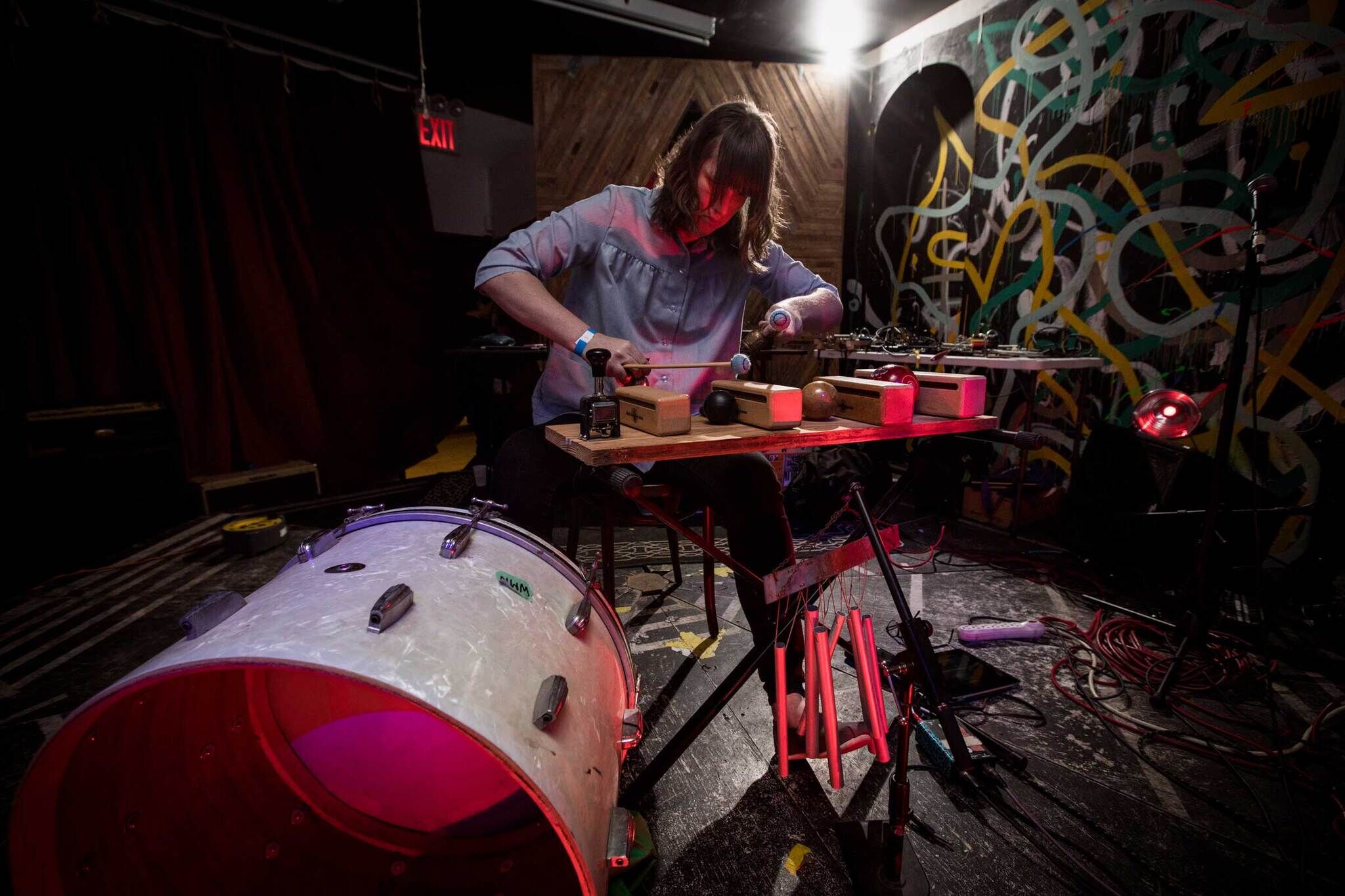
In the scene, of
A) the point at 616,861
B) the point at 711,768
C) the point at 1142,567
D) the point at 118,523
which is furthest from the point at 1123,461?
the point at 118,523

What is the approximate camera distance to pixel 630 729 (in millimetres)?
1156

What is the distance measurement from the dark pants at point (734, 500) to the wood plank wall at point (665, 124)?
13.1 feet

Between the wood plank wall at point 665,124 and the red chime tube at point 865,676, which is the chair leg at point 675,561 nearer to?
the red chime tube at point 865,676

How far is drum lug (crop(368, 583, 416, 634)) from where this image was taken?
2.56 ft

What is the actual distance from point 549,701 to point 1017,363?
331 centimetres

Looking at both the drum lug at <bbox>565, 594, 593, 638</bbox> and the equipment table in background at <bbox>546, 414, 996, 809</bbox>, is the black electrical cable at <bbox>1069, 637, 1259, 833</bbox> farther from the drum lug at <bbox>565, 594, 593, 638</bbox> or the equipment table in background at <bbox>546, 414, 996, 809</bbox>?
the drum lug at <bbox>565, 594, 593, 638</bbox>

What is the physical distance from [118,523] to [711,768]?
381cm

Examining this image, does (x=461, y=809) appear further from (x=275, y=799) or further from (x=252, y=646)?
(x=252, y=646)

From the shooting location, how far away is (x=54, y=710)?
6.45 ft

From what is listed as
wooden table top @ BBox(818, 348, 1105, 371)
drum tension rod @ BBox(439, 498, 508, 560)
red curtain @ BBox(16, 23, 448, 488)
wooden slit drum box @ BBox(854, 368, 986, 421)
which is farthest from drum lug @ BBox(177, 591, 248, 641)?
red curtain @ BBox(16, 23, 448, 488)

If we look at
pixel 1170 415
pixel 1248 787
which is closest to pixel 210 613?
pixel 1248 787

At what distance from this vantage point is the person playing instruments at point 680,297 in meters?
1.64

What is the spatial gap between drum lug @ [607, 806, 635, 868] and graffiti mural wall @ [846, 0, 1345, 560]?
3294 millimetres

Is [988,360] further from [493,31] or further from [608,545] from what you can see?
[493,31]
